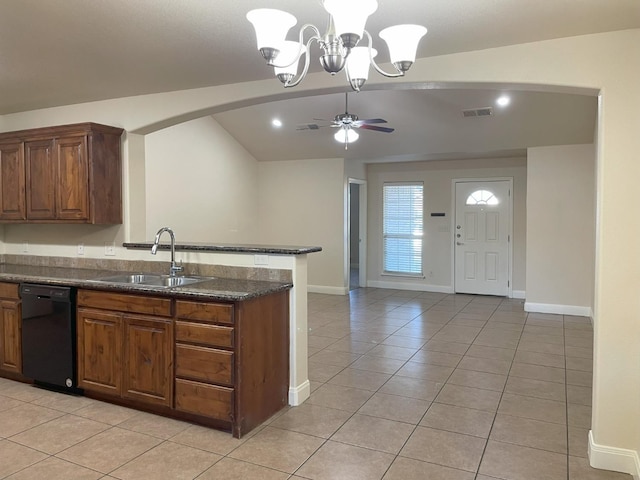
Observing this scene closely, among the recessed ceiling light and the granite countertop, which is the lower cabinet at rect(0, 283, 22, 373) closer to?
the granite countertop

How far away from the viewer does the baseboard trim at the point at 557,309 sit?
6.36 meters

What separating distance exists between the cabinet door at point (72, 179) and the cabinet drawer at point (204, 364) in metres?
1.70

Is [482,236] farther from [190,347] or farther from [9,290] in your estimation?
[9,290]

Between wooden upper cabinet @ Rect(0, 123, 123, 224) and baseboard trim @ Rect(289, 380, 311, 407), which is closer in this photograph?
baseboard trim @ Rect(289, 380, 311, 407)

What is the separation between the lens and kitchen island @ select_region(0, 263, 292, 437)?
289 centimetres

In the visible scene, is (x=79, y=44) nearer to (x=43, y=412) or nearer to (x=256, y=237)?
(x=43, y=412)

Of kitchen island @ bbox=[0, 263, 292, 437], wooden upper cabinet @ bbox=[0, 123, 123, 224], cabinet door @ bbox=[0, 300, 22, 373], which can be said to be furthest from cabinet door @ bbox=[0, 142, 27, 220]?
kitchen island @ bbox=[0, 263, 292, 437]

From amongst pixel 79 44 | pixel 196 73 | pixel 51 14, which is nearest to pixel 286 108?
pixel 196 73

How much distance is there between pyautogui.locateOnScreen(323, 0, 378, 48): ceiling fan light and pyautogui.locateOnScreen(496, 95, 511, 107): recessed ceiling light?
418cm

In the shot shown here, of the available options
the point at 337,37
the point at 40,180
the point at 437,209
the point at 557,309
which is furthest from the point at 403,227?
the point at 337,37

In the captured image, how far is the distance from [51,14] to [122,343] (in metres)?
2.01

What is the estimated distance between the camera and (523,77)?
275 cm

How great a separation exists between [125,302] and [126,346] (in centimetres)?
30

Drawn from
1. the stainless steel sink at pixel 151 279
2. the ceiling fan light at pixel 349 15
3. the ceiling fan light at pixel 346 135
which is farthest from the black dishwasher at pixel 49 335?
the ceiling fan light at pixel 346 135
